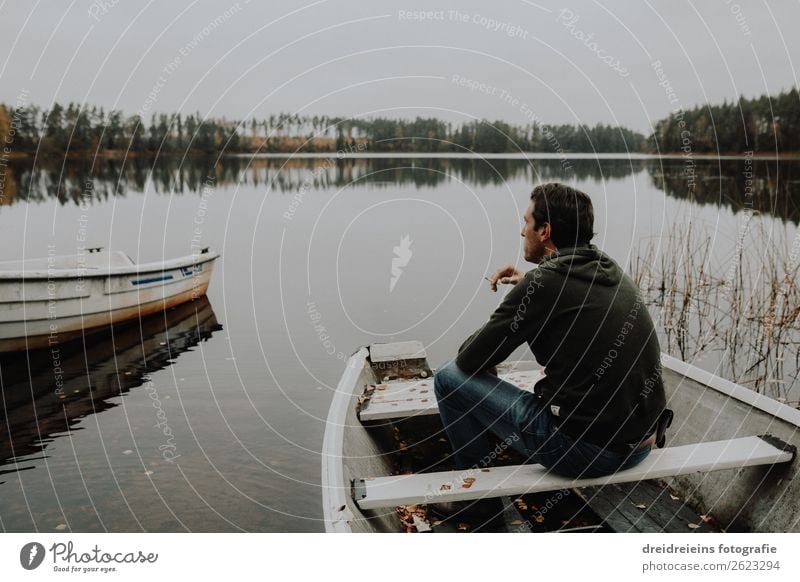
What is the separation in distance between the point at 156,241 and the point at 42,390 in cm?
1029

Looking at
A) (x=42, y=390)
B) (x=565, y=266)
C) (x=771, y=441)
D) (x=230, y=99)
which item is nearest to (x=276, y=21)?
(x=230, y=99)

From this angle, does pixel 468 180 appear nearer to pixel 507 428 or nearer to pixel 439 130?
pixel 439 130

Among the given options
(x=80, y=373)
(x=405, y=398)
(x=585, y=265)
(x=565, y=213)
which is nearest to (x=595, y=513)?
(x=405, y=398)

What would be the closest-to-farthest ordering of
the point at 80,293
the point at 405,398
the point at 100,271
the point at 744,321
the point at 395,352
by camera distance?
the point at 405,398 → the point at 395,352 → the point at 744,321 → the point at 80,293 → the point at 100,271

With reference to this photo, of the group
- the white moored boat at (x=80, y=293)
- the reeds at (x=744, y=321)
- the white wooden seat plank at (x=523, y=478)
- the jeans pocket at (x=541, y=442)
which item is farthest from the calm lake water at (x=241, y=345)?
the jeans pocket at (x=541, y=442)

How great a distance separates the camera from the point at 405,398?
4605 mm

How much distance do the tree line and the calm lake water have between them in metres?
1.89

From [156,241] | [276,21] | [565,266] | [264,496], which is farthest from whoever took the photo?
[156,241]

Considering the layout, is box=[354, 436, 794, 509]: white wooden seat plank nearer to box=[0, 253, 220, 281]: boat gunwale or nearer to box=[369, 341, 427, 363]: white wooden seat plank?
box=[369, 341, 427, 363]: white wooden seat plank

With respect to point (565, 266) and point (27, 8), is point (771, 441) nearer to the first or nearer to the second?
point (565, 266)

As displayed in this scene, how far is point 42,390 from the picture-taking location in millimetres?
7766

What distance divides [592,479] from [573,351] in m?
0.69

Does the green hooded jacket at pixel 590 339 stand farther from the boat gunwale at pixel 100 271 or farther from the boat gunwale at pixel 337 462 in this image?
the boat gunwale at pixel 100 271

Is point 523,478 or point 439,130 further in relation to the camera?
point 439,130
